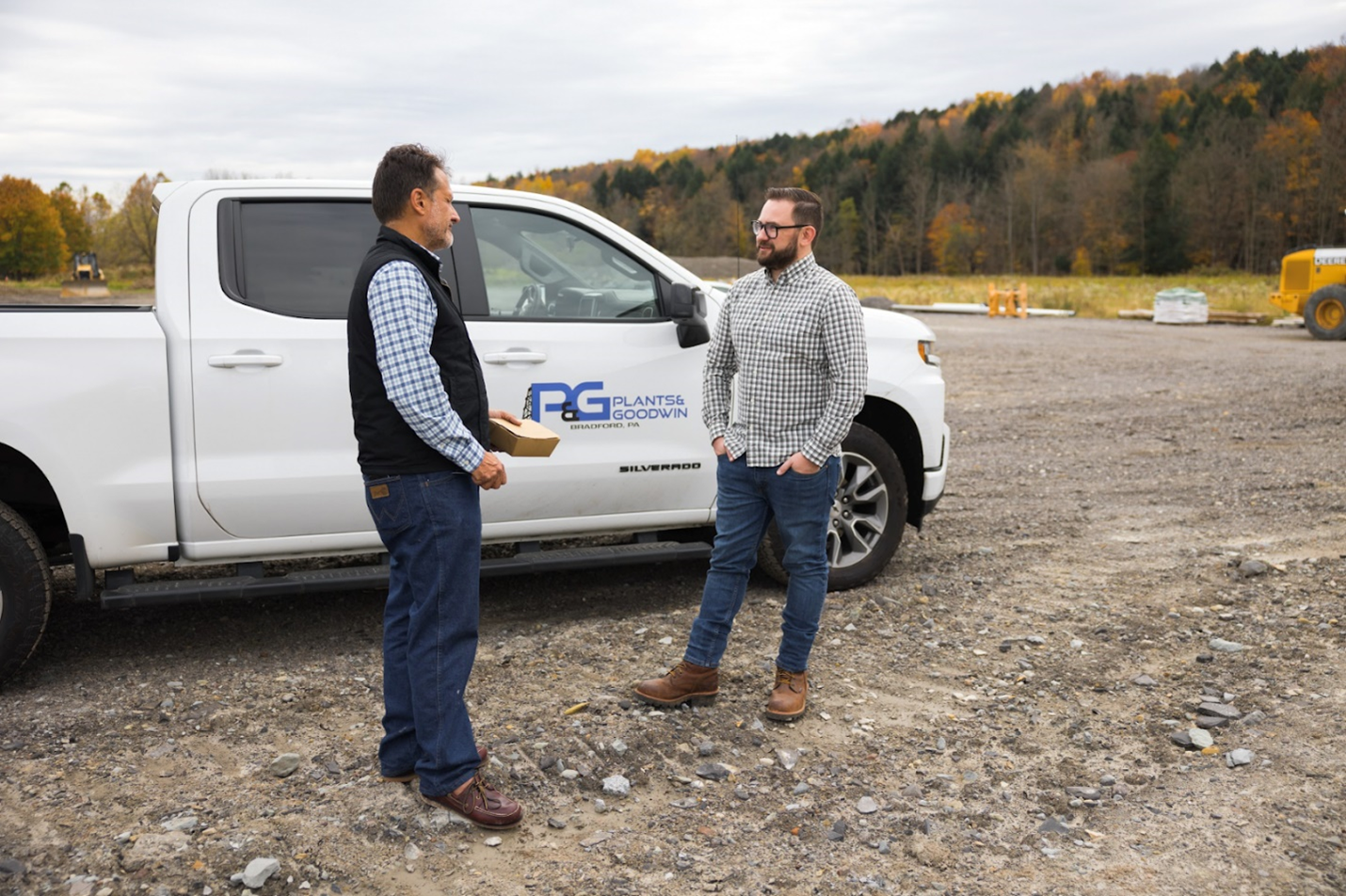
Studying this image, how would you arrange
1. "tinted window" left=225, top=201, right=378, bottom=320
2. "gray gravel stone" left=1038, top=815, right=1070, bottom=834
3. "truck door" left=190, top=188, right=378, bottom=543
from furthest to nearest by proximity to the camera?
"tinted window" left=225, top=201, right=378, bottom=320 < "truck door" left=190, top=188, right=378, bottom=543 < "gray gravel stone" left=1038, top=815, right=1070, bottom=834

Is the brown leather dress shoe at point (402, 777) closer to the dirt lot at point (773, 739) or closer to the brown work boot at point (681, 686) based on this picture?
the dirt lot at point (773, 739)

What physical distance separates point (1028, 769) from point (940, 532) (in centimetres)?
336

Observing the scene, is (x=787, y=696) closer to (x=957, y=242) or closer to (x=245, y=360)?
(x=245, y=360)

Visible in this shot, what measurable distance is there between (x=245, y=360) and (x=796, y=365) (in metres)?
2.18

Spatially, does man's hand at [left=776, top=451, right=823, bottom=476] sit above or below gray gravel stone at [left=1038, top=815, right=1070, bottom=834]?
above

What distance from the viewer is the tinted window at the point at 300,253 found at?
462cm

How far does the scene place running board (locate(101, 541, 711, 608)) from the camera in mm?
4352

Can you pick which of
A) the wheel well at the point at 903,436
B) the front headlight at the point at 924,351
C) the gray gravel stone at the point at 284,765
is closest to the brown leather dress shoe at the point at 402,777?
the gray gravel stone at the point at 284,765

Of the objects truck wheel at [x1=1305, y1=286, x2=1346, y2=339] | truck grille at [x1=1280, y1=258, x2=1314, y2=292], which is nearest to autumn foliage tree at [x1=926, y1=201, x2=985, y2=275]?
truck grille at [x1=1280, y1=258, x2=1314, y2=292]

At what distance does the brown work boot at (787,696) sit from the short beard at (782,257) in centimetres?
151

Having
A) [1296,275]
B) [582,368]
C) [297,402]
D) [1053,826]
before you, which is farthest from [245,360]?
[1296,275]

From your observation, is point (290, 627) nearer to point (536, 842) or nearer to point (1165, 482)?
point (536, 842)

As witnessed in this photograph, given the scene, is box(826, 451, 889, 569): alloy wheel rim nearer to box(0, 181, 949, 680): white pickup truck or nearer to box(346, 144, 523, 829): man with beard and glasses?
box(0, 181, 949, 680): white pickup truck

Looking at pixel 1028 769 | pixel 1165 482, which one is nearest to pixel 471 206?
pixel 1028 769
